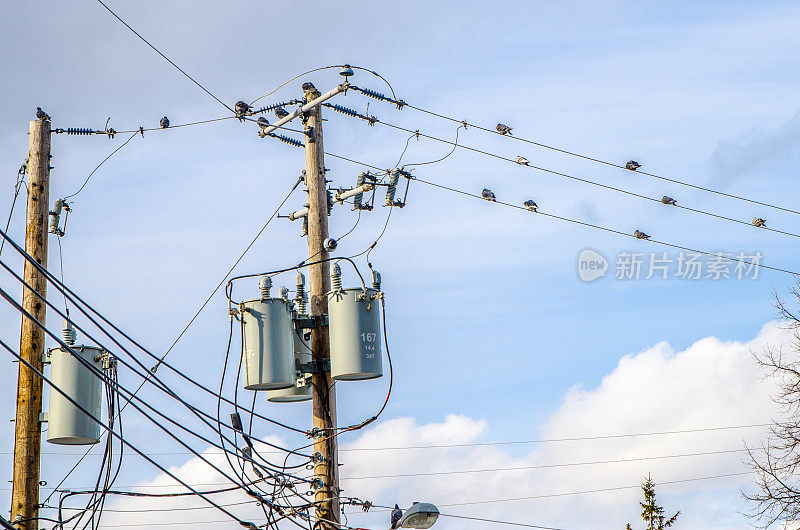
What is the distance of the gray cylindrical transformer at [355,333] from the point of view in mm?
11969

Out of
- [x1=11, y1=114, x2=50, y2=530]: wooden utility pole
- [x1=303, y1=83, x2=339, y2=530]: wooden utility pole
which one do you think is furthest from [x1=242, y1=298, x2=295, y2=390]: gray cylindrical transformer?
[x1=11, y1=114, x2=50, y2=530]: wooden utility pole

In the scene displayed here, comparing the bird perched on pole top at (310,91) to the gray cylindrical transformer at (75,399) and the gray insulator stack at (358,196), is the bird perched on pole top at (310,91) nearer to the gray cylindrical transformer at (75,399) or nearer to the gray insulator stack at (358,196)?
the gray insulator stack at (358,196)

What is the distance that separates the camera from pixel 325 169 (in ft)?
43.5

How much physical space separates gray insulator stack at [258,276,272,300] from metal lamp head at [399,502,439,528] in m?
3.04

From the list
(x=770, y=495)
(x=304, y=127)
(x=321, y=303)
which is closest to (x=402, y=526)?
(x=321, y=303)

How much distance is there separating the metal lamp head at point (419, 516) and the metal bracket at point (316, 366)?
1.95m

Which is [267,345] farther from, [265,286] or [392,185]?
[392,185]

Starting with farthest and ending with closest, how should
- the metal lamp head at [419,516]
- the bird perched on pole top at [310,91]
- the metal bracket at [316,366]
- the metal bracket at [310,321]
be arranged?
the bird perched on pole top at [310,91] < the metal bracket at [310,321] < the metal bracket at [316,366] < the metal lamp head at [419,516]

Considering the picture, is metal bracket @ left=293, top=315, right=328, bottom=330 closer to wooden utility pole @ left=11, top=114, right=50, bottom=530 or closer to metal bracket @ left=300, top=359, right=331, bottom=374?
metal bracket @ left=300, top=359, right=331, bottom=374

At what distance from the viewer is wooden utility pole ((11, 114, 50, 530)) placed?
12.1 m

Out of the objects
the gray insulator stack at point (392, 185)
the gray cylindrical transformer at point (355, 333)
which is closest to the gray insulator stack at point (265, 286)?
the gray cylindrical transformer at point (355, 333)

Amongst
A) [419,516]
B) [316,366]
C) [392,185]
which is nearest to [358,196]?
[392,185]

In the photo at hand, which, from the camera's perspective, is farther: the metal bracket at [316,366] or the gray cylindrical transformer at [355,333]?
the metal bracket at [316,366]

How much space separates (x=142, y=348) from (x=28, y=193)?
140 inches
